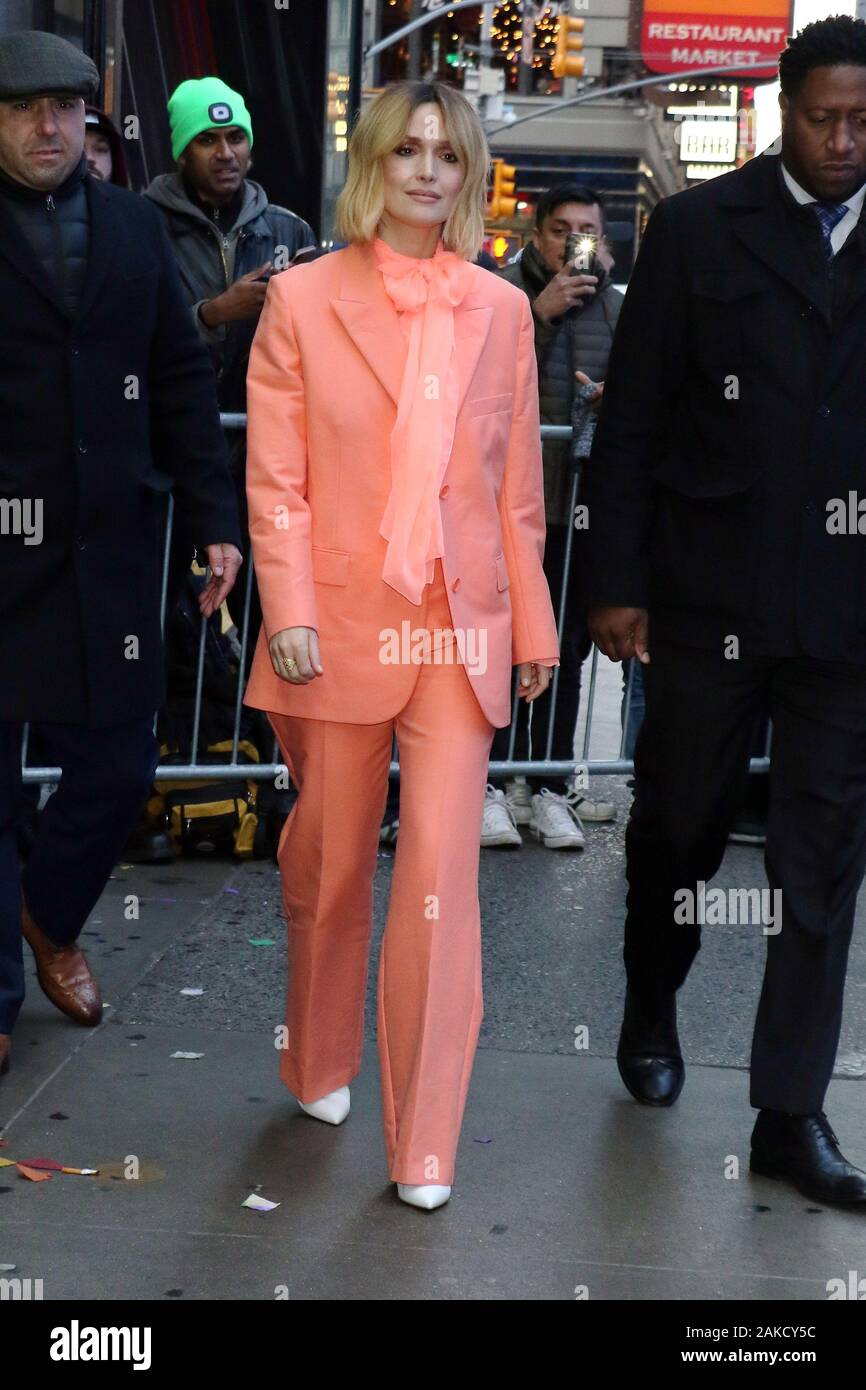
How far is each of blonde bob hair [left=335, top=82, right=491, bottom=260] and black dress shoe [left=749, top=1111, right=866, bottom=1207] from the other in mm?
1922

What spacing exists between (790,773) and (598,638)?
540mm

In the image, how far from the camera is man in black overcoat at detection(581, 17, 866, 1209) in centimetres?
398

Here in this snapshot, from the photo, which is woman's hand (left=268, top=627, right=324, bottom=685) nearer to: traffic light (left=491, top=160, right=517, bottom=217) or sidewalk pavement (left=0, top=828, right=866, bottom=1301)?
sidewalk pavement (left=0, top=828, right=866, bottom=1301)

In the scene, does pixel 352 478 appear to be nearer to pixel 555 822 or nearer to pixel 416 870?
pixel 416 870

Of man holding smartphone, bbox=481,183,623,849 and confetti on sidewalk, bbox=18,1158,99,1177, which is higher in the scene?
man holding smartphone, bbox=481,183,623,849

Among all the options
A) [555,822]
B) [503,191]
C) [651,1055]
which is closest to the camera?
[651,1055]

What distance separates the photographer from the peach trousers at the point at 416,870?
3.90m

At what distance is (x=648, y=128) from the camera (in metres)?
48.7

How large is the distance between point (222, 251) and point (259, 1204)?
3738 mm

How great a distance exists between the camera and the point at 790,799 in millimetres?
4113

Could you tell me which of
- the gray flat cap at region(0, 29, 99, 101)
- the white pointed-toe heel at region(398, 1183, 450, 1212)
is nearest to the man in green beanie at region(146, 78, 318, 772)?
the gray flat cap at region(0, 29, 99, 101)

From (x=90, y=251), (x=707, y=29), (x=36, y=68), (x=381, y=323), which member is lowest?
(x=381, y=323)

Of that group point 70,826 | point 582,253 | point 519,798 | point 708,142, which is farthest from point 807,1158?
point 708,142
